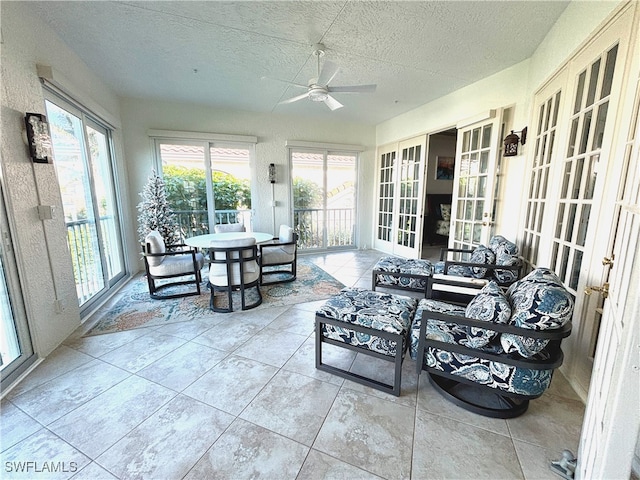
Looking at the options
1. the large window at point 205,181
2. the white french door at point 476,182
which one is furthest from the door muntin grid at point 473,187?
the large window at point 205,181

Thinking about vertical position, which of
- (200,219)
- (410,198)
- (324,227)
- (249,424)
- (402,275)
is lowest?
(249,424)

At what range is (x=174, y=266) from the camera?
3229mm

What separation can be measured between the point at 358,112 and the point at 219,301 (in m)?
4.06

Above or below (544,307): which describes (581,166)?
above

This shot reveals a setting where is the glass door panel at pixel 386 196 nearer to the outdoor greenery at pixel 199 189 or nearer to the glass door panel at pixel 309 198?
the glass door panel at pixel 309 198

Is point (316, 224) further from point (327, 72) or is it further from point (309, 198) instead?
point (327, 72)

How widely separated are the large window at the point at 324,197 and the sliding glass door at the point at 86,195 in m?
3.05

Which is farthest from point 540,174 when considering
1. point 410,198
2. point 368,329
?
point 368,329

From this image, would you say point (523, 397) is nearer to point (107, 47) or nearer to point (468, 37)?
point (468, 37)

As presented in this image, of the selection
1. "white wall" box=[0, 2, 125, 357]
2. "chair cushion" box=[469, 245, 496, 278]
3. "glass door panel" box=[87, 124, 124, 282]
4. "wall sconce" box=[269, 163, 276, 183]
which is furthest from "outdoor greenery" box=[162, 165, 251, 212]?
"chair cushion" box=[469, 245, 496, 278]

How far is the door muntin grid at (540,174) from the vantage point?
2.43 metres

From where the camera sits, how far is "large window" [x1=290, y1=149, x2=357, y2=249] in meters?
5.47

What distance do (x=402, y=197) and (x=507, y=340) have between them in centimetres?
405

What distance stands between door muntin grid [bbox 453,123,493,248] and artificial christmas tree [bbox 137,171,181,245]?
446cm
